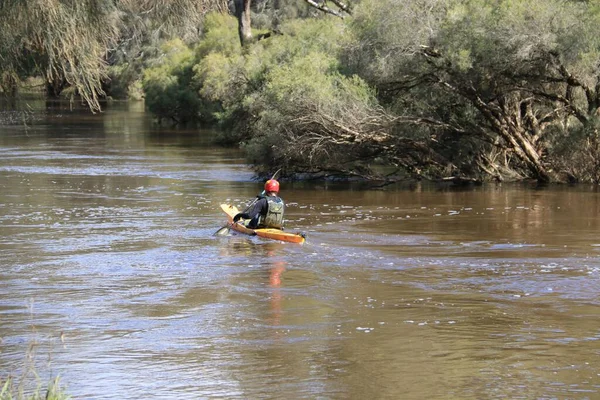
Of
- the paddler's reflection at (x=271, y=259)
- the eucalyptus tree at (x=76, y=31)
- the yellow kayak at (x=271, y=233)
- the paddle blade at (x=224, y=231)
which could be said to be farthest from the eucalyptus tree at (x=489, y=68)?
the eucalyptus tree at (x=76, y=31)

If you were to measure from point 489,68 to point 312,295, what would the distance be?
45.0 feet

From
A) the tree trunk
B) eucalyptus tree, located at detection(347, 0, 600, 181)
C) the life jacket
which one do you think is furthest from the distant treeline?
the tree trunk

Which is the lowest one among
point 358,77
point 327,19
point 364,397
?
point 364,397

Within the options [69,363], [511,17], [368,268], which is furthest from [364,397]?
[511,17]

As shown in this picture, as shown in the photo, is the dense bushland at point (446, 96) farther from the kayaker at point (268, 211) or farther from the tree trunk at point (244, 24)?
the tree trunk at point (244, 24)

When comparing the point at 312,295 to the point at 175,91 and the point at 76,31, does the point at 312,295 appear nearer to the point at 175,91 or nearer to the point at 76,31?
the point at 76,31

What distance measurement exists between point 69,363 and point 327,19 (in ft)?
109

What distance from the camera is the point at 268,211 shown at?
1894cm

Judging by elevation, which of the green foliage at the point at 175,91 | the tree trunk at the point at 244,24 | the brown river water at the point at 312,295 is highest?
the tree trunk at the point at 244,24

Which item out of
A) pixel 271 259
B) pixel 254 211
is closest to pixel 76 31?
pixel 271 259

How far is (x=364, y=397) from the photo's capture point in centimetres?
959

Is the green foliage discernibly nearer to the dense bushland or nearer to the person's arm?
the dense bushland

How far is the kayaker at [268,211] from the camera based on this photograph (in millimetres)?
18812

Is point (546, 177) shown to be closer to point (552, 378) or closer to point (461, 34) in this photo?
point (461, 34)
